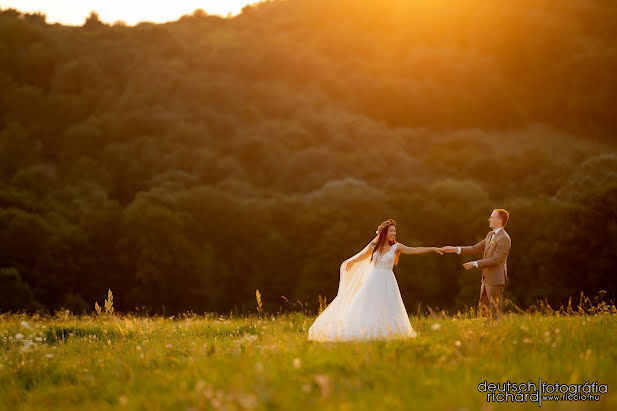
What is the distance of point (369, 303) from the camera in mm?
10164

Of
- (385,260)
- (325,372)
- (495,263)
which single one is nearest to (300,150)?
(385,260)

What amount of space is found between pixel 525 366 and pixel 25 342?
8.14m

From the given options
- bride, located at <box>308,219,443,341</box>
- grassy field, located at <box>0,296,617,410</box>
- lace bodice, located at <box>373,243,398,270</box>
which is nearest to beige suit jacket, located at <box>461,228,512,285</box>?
bride, located at <box>308,219,443,341</box>

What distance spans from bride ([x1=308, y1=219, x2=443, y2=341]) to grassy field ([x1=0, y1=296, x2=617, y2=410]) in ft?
3.99

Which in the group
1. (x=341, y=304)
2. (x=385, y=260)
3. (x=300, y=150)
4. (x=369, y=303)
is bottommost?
(x=341, y=304)

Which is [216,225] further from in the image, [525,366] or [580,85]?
[580,85]

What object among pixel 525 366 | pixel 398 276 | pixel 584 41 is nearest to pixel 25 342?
pixel 525 366

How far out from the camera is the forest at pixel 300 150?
46938mm

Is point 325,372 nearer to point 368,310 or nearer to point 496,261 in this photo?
point 368,310

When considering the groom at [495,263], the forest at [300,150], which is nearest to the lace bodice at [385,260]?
the groom at [495,263]

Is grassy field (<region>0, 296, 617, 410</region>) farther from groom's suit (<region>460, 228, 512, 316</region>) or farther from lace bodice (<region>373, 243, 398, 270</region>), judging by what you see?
lace bodice (<region>373, 243, 398, 270</region>)

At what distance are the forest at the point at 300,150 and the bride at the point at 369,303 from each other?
30042 millimetres

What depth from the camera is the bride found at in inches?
383

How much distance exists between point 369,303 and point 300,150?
63424 millimetres
